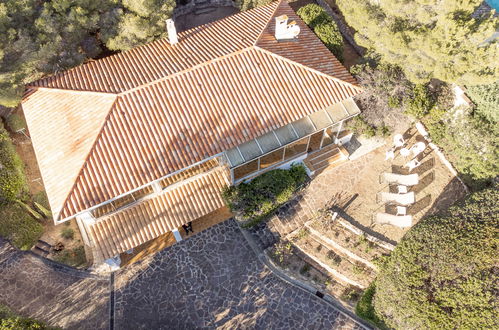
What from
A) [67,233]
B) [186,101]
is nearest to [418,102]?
[186,101]

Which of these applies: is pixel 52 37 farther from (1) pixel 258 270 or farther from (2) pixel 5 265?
(1) pixel 258 270

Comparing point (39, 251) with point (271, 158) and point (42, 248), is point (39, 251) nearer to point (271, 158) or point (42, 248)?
point (42, 248)

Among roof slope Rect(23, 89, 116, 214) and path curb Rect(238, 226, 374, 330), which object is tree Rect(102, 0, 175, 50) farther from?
path curb Rect(238, 226, 374, 330)

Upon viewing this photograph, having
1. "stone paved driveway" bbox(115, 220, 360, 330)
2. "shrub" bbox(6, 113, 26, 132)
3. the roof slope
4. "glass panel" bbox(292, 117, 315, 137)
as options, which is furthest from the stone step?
"glass panel" bbox(292, 117, 315, 137)

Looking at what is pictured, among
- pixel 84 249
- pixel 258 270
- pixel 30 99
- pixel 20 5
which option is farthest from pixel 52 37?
pixel 258 270

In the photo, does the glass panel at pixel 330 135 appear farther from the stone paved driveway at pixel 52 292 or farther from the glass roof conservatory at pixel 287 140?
the stone paved driveway at pixel 52 292

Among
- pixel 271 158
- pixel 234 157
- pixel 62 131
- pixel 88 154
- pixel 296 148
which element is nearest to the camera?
pixel 88 154
